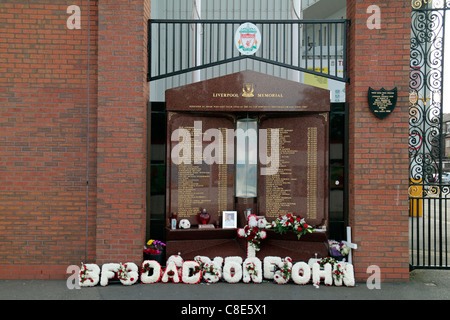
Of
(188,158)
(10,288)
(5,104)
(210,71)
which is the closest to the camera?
(10,288)

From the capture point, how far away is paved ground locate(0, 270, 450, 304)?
456 centimetres

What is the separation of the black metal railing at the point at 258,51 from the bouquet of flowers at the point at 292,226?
2.30 m

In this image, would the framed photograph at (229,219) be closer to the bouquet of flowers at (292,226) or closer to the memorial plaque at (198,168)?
the memorial plaque at (198,168)

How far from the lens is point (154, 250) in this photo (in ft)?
17.0

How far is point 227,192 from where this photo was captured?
5656mm

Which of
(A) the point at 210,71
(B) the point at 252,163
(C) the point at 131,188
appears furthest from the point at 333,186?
(A) the point at 210,71

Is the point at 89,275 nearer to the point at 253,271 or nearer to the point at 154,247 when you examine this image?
the point at 154,247

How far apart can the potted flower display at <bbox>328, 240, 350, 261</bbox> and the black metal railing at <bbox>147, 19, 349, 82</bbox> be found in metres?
2.57

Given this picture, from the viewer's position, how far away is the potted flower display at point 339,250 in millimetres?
5113

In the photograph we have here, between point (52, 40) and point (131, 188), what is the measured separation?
2.58m

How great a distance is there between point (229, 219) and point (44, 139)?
3.11m

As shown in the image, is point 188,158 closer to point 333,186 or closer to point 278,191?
point 278,191

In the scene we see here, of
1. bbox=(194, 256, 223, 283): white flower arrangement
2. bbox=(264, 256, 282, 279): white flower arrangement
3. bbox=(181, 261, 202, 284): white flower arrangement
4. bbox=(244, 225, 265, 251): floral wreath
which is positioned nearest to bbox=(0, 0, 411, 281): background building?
bbox=(181, 261, 202, 284): white flower arrangement

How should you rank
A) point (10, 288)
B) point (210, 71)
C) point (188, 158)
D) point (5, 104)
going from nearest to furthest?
1. point (10, 288)
2. point (5, 104)
3. point (188, 158)
4. point (210, 71)
